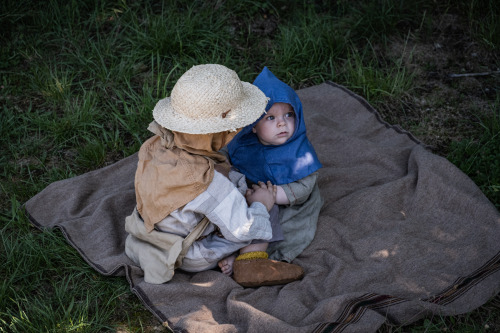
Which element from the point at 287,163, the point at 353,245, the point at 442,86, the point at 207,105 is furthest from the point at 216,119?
the point at 442,86

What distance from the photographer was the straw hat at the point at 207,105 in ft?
9.50

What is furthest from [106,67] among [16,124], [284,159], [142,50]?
[284,159]

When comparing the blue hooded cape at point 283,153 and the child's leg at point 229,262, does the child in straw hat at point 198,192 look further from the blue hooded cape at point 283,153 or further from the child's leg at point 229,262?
the blue hooded cape at point 283,153

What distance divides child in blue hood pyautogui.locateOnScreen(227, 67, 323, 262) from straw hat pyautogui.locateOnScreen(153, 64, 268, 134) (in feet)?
1.77

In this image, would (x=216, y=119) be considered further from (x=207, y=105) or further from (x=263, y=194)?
(x=263, y=194)

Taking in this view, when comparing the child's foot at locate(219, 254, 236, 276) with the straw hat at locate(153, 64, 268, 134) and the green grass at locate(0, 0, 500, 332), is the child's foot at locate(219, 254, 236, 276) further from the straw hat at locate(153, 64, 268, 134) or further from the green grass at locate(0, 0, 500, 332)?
the green grass at locate(0, 0, 500, 332)

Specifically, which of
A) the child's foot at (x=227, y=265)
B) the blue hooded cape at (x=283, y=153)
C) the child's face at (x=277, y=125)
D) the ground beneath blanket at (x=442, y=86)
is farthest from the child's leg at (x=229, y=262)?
the ground beneath blanket at (x=442, y=86)

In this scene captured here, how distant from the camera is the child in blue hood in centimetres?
356

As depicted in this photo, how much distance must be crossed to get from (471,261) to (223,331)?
1.62 meters

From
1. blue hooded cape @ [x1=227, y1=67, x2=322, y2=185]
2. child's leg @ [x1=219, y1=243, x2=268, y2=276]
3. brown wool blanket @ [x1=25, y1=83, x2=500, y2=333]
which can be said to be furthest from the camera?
blue hooded cape @ [x1=227, y1=67, x2=322, y2=185]

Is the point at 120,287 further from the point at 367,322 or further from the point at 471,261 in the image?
→ the point at 471,261

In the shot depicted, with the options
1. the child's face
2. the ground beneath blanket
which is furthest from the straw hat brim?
the ground beneath blanket

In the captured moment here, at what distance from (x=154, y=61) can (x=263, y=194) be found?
2.36m

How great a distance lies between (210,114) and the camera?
294 cm
